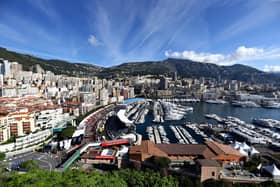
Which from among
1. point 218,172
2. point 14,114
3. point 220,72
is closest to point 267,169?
point 218,172

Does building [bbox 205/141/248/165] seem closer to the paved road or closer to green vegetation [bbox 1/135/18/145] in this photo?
the paved road

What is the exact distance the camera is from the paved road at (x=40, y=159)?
39.3ft

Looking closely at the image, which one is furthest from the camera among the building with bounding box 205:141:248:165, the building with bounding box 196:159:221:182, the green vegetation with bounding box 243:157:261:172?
the building with bounding box 205:141:248:165

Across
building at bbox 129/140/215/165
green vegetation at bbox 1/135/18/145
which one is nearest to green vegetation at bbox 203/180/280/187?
building at bbox 129/140/215/165

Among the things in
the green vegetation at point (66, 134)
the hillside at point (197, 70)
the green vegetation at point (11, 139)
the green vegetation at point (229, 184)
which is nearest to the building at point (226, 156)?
the green vegetation at point (229, 184)

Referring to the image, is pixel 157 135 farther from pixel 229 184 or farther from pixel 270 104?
pixel 270 104

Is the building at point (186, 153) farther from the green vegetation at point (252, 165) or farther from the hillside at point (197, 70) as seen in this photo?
the hillside at point (197, 70)

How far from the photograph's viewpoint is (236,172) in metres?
9.62

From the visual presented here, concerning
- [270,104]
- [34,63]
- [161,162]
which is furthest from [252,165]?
[34,63]

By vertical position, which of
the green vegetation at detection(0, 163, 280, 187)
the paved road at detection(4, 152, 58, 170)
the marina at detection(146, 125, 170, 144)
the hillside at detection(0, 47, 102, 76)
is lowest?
the paved road at detection(4, 152, 58, 170)

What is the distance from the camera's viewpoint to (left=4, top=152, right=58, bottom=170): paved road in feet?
39.3

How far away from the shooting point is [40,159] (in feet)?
42.6

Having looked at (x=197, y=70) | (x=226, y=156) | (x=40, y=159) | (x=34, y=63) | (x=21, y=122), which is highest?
(x=197, y=70)

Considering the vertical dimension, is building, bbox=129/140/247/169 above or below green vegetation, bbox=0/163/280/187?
below
